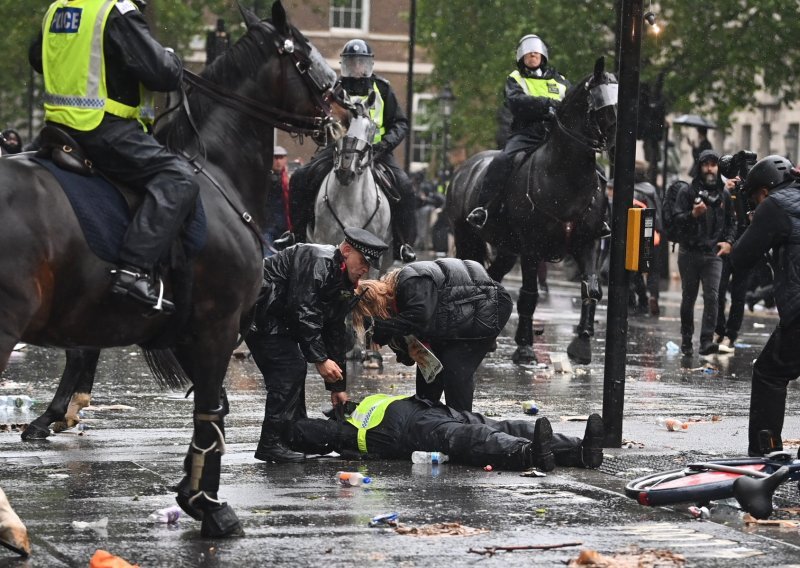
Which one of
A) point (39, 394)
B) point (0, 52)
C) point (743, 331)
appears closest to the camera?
point (39, 394)

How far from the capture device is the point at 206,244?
7.93 meters

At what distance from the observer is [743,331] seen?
72.0ft

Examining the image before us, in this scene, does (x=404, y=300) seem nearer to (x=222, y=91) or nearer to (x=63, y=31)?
(x=222, y=91)

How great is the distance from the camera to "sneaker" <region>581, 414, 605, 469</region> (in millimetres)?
9773

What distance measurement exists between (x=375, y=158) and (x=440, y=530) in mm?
9427

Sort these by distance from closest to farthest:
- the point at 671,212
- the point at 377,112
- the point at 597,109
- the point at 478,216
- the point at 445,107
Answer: the point at 597,109 < the point at 377,112 < the point at 478,216 < the point at 671,212 < the point at 445,107

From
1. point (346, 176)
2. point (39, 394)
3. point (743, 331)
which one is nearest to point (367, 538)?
point (39, 394)

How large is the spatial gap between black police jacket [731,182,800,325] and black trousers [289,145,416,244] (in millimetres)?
7545

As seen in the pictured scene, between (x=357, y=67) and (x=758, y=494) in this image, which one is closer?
(x=758, y=494)

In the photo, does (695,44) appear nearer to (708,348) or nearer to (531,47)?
(708,348)

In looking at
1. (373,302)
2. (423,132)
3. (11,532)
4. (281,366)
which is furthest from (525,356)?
(423,132)

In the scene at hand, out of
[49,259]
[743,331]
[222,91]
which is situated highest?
[222,91]

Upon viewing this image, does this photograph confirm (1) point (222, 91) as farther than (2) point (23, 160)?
Yes

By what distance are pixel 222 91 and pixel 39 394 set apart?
542 cm
